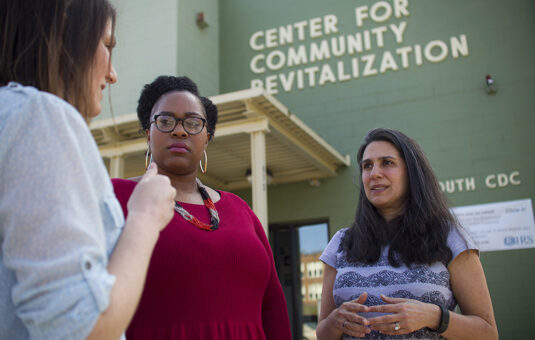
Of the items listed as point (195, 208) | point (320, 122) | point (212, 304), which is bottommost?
point (212, 304)

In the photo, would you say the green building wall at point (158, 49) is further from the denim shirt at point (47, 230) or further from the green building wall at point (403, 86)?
the denim shirt at point (47, 230)

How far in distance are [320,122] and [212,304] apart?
7.86 m

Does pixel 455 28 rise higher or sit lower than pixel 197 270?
higher

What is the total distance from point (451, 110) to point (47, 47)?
8.50 metres

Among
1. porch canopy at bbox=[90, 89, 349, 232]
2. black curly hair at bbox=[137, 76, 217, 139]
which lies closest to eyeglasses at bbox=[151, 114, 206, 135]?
black curly hair at bbox=[137, 76, 217, 139]

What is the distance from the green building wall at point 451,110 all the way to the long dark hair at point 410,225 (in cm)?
587

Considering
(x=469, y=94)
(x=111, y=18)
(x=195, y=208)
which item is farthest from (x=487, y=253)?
(x=111, y=18)

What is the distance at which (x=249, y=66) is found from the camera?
10.3 m

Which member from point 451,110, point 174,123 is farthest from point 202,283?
point 451,110

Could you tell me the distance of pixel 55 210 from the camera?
78 centimetres

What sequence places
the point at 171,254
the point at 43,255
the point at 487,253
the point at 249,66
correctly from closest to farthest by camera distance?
the point at 43,255 < the point at 171,254 < the point at 487,253 < the point at 249,66

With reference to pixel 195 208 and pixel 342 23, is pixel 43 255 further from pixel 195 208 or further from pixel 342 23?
pixel 342 23

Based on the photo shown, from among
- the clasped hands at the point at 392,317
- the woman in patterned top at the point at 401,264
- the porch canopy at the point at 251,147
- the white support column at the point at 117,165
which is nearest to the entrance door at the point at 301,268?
the porch canopy at the point at 251,147

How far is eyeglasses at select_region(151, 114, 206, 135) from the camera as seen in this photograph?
2062 mm
